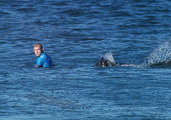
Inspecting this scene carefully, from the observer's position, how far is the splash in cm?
1733

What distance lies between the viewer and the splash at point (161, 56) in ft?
56.9

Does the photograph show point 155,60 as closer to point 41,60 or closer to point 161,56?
point 161,56

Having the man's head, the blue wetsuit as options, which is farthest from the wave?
the man's head

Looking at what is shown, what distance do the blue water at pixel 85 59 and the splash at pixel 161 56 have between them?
39mm

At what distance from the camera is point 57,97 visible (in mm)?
11391

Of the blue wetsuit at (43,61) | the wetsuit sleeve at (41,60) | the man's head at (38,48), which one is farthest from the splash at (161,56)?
the man's head at (38,48)

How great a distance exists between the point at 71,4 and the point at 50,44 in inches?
583

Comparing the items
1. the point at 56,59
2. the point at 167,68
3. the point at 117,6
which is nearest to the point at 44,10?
the point at 117,6

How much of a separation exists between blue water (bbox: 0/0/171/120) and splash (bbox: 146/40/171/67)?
1.5 inches

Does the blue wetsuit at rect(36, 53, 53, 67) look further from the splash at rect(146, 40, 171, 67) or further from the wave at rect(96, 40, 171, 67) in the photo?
the splash at rect(146, 40, 171, 67)

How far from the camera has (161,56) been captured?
1933 centimetres

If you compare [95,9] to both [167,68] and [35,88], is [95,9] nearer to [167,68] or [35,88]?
[167,68]

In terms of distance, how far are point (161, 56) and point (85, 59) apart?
2.95 metres

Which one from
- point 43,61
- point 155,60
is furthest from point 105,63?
point 155,60
